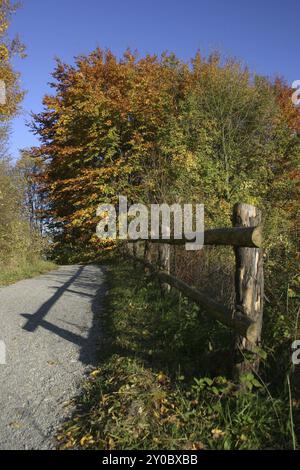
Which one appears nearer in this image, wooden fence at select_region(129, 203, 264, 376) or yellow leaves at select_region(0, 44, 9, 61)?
wooden fence at select_region(129, 203, 264, 376)

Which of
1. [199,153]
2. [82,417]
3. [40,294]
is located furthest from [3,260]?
[82,417]

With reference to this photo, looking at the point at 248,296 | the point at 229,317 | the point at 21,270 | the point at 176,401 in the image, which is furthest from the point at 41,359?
the point at 21,270

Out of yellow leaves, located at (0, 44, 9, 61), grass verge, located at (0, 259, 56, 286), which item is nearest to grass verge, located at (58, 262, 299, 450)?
grass verge, located at (0, 259, 56, 286)

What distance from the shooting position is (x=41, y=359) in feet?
16.6

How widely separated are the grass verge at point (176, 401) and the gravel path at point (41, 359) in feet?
0.78

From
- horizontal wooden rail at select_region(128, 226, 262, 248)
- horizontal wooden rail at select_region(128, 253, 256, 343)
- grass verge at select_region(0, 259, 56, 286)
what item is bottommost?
grass verge at select_region(0, 259, 56, 286)

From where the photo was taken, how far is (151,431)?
Result: 317cm

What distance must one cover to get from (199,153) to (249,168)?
2613mm

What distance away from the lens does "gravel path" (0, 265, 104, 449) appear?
3.55 meters

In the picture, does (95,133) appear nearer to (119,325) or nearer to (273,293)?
(119,325)

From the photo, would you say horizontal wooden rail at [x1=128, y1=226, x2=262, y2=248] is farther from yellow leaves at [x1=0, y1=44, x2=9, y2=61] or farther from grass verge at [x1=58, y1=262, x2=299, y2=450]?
yellow leaves at [x1=0, y1=44, x2=9, y2=61]

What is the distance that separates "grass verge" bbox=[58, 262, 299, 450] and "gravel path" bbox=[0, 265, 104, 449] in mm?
238

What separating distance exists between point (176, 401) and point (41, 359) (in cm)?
217

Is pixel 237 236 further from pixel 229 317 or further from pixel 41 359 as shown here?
pixel 41 359
